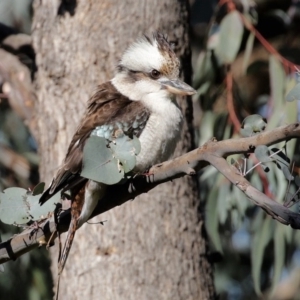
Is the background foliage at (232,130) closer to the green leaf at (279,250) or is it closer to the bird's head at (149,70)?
the green leaf at (279,250)

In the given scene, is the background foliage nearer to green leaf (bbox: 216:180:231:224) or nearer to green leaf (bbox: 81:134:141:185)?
green leaf (bbox: 216:180:231:224)

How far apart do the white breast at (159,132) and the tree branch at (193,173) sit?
15cm

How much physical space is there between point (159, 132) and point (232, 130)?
134cm

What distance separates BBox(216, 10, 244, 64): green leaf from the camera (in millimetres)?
3672

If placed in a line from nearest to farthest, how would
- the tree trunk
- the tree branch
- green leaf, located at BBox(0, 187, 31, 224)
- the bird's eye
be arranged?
the tree branch
green leaf, located at BBox(0, 187, 31, 224)
the bird's eye
the tree trunk

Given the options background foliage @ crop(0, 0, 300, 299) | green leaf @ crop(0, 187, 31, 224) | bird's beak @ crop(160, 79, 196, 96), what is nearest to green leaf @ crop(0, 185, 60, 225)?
green leaf @ crop(0, 187, 31, 224)

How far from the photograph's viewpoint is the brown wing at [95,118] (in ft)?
7.38

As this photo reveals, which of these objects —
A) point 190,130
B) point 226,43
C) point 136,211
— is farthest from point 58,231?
point 226,43

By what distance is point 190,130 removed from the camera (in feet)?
10.7

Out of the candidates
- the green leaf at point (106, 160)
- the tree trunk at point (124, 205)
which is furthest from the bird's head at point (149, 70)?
the green leaf at point (106, 160)

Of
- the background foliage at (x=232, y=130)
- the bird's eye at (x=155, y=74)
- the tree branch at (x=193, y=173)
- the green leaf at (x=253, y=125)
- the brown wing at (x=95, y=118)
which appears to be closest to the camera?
the tree branch at (x=193, y=173)

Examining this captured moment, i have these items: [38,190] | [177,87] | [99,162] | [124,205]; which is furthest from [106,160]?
[124,205]

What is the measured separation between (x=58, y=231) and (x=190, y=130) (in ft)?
3.91

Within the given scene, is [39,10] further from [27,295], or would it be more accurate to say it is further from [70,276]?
[27,295]
